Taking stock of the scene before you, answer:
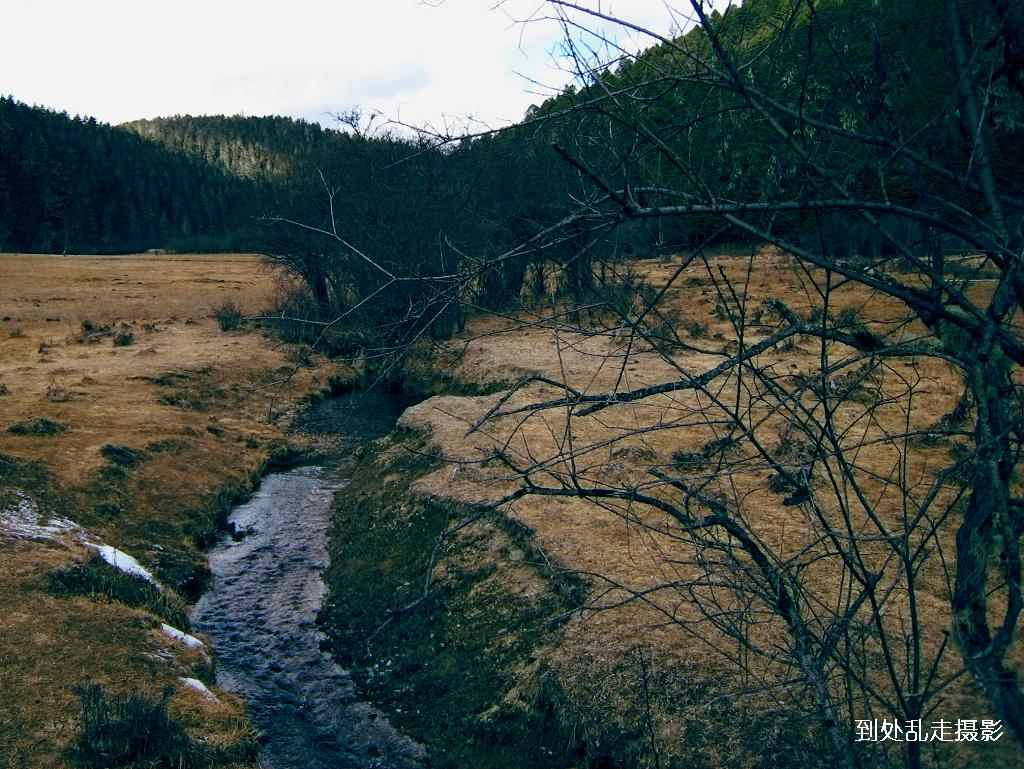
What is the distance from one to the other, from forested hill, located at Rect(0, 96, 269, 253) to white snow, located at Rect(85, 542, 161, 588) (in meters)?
54.6

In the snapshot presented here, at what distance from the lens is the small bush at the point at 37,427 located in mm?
12352

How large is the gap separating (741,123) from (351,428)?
13.8m

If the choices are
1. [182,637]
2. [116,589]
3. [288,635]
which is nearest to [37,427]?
[116,589]

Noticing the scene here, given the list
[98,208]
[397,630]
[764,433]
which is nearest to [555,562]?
[397,630]

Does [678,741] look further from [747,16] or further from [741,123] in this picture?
[747,16]

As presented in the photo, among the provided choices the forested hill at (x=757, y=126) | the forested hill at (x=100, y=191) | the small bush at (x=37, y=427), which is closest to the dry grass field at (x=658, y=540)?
the forested hill at (x=757, y=126)

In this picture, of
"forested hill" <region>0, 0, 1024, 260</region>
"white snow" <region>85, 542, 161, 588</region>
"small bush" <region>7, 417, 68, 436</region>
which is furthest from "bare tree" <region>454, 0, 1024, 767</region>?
"small bush" <region>7, 417, 68, 436</region>

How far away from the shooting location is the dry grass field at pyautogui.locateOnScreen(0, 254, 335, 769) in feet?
21.1

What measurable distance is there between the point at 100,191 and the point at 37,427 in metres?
83.3

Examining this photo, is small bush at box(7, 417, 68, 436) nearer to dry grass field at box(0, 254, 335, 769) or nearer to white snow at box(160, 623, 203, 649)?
dry grass field at box(0, 254, 335, 769)

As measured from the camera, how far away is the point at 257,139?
132 metres

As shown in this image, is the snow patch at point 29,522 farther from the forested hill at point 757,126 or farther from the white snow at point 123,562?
the forested hill at point 757,126

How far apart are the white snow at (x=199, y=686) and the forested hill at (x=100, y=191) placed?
189 feet

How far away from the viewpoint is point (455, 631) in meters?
7.54
